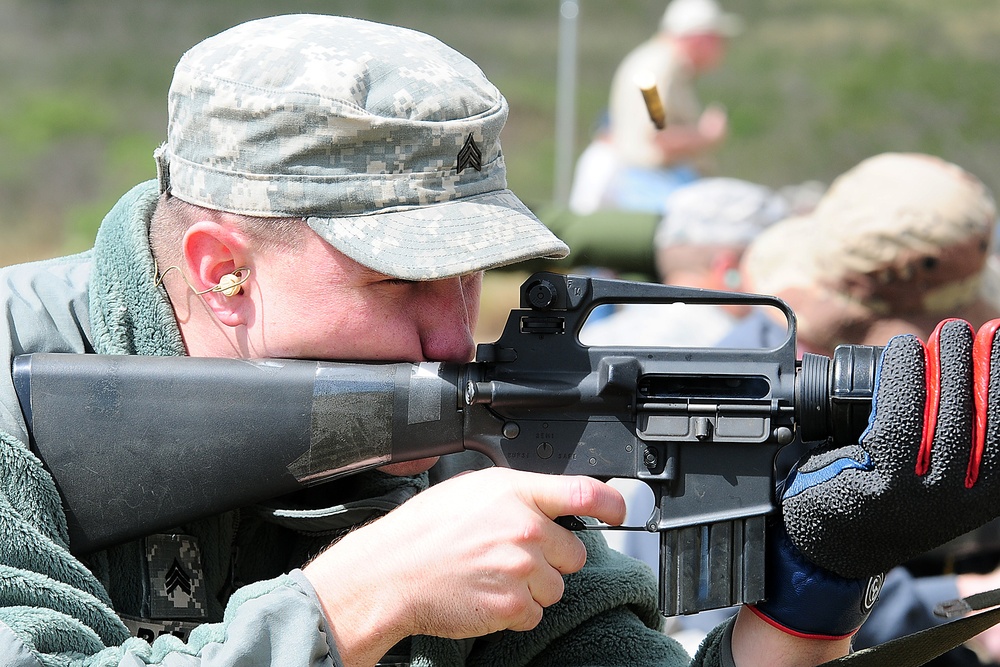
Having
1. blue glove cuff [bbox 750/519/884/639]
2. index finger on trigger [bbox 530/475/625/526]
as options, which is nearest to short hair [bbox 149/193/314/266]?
index finger on trigger [bbox 530/475/625/526]

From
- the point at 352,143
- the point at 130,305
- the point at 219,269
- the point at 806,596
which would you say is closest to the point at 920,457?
the point at 806,596

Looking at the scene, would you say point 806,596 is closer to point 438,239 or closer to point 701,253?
point 438,239

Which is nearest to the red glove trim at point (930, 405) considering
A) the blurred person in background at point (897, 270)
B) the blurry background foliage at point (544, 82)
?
the blurred person in background at point (897, 270)

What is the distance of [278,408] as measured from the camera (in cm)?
176

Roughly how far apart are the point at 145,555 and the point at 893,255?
6.37 feet

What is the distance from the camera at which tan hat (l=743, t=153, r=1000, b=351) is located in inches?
116

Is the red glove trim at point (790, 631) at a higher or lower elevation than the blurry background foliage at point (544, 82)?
higher

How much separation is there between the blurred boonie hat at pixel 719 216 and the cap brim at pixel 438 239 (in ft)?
7.97

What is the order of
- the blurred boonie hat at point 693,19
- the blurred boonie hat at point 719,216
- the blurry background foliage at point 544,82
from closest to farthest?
the blurred boonie hat at point 719,216 < the blurred boonie hat at point 693,19 < the blurry background foliage at point 544,82

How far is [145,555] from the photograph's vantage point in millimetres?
1832

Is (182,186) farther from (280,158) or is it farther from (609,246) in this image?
(609,246)

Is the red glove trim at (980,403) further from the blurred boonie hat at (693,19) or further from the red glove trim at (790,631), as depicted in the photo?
the blurred boonie hat at (693,19)

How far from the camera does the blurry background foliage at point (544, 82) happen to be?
37.6ft

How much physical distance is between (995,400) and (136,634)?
1.26m
